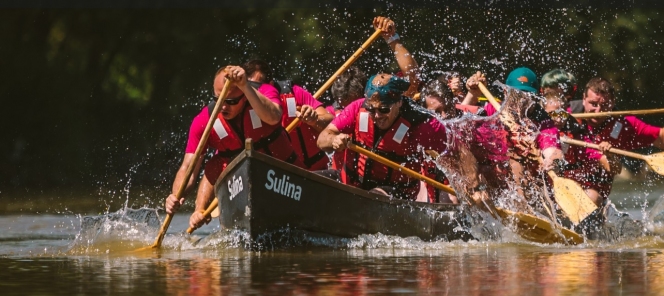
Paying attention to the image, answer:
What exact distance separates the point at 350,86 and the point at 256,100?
2.29 metres

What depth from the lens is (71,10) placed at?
88.6 feet

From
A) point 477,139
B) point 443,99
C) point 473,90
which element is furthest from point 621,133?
point 443,99

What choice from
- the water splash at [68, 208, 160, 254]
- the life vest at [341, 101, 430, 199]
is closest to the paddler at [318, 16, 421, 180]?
the life vest at [341, 101, 430, 199]

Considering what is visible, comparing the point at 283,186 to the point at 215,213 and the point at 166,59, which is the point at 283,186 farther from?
the point at 166,59

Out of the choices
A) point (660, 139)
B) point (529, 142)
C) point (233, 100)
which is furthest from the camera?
point (660, 139)

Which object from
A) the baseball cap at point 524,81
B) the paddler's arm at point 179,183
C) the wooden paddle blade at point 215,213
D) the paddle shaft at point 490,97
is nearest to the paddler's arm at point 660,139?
the baseball cap at point 524,81

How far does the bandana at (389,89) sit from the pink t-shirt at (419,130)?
0.29 m

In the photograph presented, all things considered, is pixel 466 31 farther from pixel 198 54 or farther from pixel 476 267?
pixel 476 267

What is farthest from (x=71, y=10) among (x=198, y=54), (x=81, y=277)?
(x=81, y=277)

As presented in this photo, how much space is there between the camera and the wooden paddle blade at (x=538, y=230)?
46.3 feet

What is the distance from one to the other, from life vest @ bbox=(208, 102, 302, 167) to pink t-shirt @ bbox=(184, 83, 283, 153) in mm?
97

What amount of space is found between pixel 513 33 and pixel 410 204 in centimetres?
1292

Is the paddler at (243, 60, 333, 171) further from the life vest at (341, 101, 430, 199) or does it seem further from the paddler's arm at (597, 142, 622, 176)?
the paddler's arm at (597, 142, 622, 176)

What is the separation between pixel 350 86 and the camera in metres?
15.1
